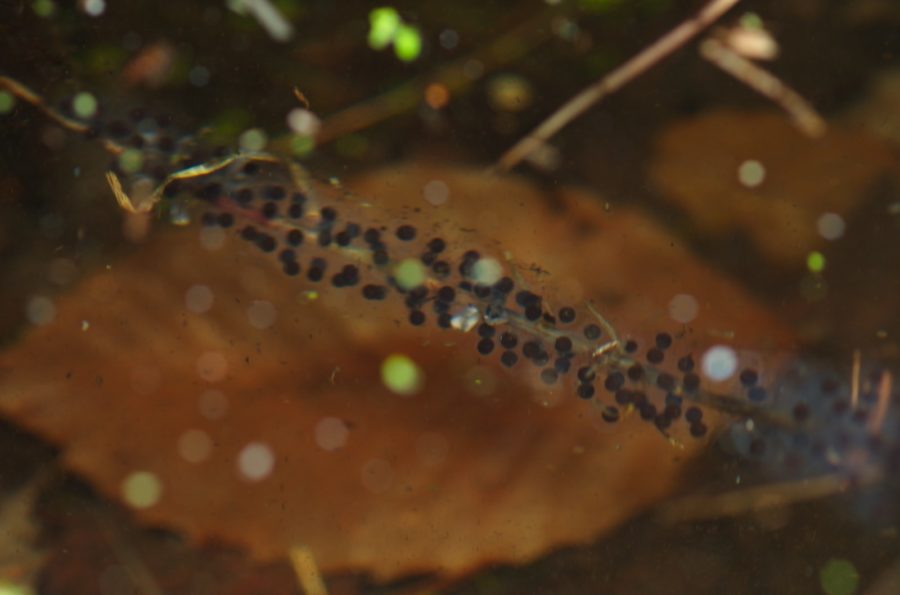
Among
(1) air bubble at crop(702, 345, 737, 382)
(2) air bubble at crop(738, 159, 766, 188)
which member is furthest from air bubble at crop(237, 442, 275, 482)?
(2) air bubble at crop(738, 159, 766, 188)

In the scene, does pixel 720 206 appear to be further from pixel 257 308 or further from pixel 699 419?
pixel 257 308

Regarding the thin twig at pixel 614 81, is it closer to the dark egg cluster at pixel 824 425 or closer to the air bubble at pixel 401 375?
the air bubble at pixel 401 375

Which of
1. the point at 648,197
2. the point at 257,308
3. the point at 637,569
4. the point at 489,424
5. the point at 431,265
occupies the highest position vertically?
the point at 648,197

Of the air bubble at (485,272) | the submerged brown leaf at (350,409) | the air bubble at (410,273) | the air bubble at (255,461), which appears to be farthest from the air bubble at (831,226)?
the air bubble at (255,461)

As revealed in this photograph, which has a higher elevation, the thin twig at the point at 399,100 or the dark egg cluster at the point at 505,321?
the thin twig at the point at 399,100

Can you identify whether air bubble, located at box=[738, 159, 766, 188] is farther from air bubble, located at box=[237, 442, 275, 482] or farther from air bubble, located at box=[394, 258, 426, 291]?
air bubble, located at box=[237, 442, 275, 482]

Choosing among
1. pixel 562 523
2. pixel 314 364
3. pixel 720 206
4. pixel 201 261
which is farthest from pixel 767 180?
pixel 201 261

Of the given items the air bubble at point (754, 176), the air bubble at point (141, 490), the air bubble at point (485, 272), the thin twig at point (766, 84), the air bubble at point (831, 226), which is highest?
the thin twig at point (766, 84)
